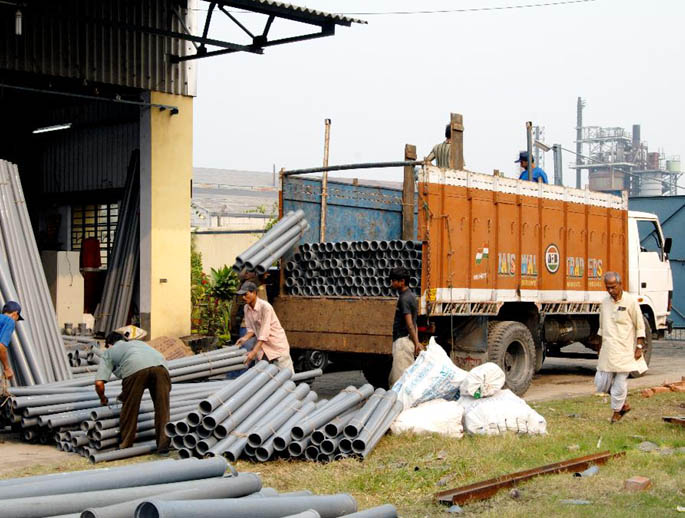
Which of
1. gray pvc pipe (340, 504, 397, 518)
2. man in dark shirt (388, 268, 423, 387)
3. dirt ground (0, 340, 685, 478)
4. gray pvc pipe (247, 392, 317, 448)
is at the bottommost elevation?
dirt ground (0, 340, 685, 478)

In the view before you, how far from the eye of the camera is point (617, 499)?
7363 mm

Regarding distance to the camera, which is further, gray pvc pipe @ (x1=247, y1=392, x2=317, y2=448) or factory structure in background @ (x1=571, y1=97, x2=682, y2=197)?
factory structure in background @ (x1=571, y1=97, x2=682, y2=197)

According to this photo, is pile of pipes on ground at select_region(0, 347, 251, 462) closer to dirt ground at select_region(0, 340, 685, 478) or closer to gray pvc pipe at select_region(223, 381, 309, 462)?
dirt ground at select_region(0, 340, 685, 478)

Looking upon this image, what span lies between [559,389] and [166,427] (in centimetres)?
765

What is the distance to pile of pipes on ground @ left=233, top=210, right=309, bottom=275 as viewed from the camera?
12039mm

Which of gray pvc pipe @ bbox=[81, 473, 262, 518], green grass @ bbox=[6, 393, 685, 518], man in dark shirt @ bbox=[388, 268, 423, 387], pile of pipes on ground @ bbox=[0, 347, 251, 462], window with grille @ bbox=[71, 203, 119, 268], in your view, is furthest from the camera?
window with grille @ bbox=[71, 203, 119, 268]

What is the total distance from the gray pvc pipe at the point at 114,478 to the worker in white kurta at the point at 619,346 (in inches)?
231

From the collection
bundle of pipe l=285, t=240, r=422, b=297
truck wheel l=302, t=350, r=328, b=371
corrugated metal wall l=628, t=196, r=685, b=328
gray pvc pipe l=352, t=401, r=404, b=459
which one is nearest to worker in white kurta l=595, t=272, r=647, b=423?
bundle of pipe l=285, t=240, r=422, b=297

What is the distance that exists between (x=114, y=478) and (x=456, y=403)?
5.19 meters

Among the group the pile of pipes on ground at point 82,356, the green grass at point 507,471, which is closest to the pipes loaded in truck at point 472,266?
the green grass at point 507,471

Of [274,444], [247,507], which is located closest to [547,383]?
[274,444]

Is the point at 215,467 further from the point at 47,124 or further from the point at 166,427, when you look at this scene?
the point at 47,124

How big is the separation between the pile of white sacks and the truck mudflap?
137 centimetres

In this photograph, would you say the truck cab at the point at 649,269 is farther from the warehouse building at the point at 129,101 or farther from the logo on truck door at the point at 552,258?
the warehouse building at the point at 129,101
